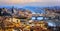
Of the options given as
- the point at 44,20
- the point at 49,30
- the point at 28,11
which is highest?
the point at 28,11

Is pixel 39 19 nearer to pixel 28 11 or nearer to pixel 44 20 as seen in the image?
pixel 44 20

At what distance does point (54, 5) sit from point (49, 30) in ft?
1.08

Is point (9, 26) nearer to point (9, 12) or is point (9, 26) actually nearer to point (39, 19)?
point (9, 12)

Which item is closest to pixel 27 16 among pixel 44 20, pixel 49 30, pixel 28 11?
pixel 28 11

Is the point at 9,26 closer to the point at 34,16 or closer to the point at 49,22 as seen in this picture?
the point at 34,16

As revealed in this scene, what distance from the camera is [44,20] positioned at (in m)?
1.60

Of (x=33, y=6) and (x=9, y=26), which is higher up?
(x=33, y=6)

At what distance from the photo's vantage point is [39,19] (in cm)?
160

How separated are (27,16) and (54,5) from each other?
0.38 metres

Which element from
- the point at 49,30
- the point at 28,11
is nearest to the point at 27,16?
the point at 28,11

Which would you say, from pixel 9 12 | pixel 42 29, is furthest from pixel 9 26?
pixel 42 29

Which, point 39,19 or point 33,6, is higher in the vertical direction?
point 33,6

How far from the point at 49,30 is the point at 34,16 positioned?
263 millimetres

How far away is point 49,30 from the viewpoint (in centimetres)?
159
